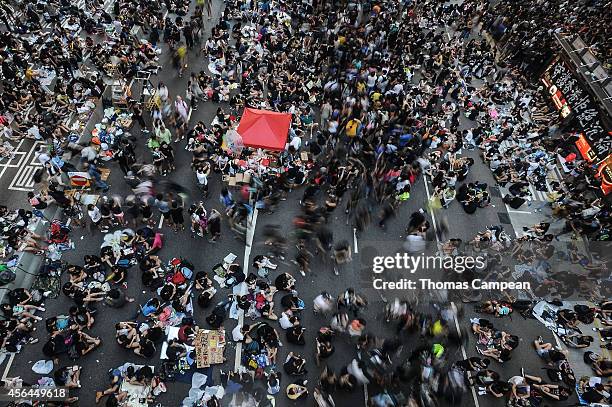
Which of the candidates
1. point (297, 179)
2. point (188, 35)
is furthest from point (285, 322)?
point (188, 35)

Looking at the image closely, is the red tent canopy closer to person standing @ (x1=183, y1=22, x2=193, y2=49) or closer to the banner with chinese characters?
person standing @ (x1=183, y1=22, x2=193, y2=49)

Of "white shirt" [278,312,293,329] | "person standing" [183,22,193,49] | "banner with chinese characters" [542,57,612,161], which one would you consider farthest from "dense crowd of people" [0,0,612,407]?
"banner with chinese characters" [542,57,612,161]

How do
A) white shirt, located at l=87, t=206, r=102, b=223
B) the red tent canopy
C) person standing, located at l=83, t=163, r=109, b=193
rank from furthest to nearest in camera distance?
1. the red tent canopy
2. person standing, located at l=83, t=163, r=109, b=193
3. white shirt, located at l=87, t=206, r=102, b=223

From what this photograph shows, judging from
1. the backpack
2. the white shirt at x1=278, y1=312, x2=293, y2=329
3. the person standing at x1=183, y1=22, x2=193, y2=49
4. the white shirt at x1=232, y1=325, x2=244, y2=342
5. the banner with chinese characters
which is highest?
the person standing at x1=183, y1=22, x2=193, y2=49

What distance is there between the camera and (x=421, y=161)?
60.2ft

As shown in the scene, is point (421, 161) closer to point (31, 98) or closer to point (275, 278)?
point (275, 278)

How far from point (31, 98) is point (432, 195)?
22.0 meters

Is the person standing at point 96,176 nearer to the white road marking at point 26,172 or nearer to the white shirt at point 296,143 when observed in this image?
the white road marking at point 26,172

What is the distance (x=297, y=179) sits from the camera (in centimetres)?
1725

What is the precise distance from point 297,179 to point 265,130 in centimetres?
287

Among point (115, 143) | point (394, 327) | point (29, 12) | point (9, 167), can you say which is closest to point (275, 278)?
point (394, 327)

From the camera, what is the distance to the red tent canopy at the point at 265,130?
57.5 ft

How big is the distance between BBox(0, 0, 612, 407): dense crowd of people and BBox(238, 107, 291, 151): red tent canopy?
92cm

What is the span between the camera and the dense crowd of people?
1241 centimetres
